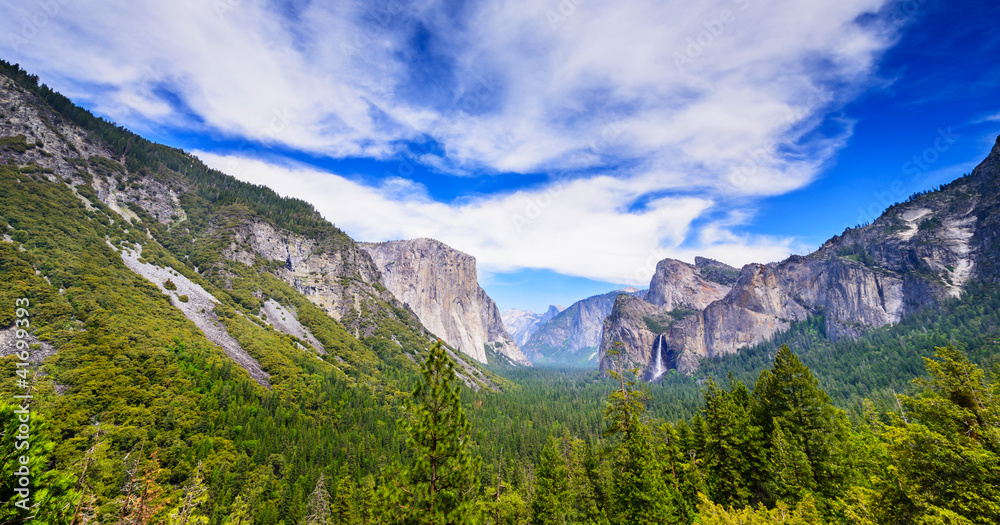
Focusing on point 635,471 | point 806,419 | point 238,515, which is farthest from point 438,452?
point 806,419

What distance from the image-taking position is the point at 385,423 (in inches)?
3135

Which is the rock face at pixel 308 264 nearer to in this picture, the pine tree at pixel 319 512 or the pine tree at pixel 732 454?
the pine tree at pixel 319 512

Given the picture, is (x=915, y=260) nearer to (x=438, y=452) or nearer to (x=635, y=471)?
(x=635, y=471)

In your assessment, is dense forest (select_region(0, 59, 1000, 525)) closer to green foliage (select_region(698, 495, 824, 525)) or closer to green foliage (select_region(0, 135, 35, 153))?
green foliage (select_region(698, 495, 824, 525))

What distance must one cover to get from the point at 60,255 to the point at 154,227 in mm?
69260

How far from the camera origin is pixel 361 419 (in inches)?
3083

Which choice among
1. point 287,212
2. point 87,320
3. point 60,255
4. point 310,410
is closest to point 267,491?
point 310,410

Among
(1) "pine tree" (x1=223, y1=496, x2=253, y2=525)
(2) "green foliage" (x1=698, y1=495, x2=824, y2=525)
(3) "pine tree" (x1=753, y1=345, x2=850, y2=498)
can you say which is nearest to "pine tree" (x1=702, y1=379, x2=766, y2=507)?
(3) "pine tree" (x1=753, y1=345, x2=850, y2=498)

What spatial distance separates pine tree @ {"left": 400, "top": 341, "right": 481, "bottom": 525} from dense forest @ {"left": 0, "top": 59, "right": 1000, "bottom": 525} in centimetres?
9

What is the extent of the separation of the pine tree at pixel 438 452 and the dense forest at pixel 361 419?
0.09 m

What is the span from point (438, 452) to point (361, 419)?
76211 millimetres

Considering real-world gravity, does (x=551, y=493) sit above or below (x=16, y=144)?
below

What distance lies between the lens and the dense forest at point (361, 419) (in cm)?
1274

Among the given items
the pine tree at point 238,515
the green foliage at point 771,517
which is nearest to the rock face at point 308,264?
the pine tree at point 238,515
